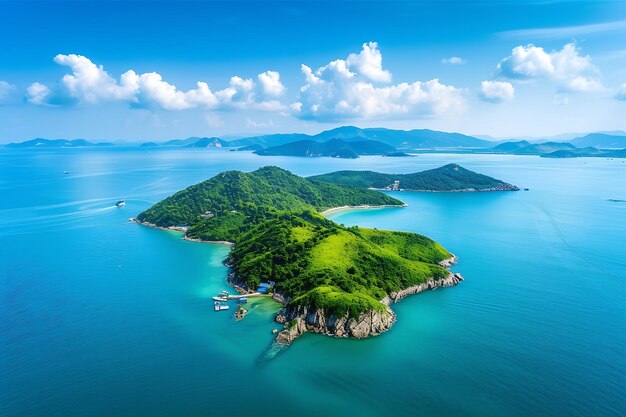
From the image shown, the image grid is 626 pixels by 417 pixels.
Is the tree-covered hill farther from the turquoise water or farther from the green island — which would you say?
the turquoise water

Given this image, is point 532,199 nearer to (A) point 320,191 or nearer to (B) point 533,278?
(A) point 320,191

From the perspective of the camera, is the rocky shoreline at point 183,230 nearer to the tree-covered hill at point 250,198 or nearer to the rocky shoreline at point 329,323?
the tree-covered hill at point 250,198

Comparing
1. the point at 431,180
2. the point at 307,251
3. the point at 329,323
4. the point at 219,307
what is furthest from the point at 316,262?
the point at 431,180

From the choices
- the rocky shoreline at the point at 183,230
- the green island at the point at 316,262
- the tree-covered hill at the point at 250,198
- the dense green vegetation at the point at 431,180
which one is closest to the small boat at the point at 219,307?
the green island at the point at 316,262

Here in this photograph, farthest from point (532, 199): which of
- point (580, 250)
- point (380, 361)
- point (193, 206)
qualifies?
point (380, 361)

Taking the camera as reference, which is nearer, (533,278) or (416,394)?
(416,394)

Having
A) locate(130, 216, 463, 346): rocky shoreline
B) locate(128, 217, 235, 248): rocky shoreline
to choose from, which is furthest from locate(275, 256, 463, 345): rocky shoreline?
locate(128, 217, 235, 248): rocky shoreline

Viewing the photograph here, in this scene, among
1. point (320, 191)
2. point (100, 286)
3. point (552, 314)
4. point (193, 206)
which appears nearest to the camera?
point (552, 314)
